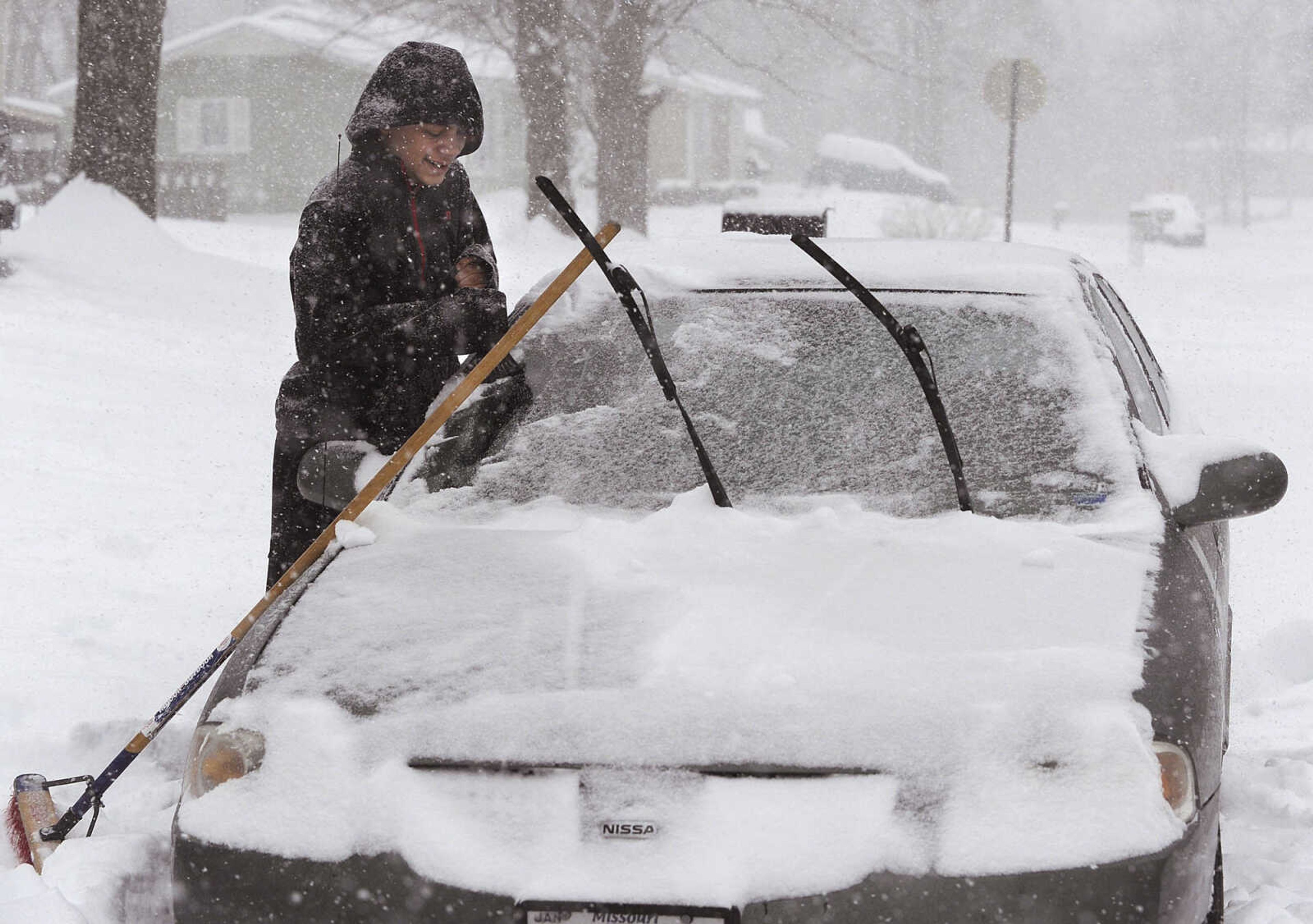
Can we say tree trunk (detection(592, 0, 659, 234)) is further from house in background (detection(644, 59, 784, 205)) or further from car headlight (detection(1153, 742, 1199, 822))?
car headlight (detection(1153, 742, 1199, 822))

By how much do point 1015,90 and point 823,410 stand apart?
1233 cm

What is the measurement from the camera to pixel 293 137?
1521 inches

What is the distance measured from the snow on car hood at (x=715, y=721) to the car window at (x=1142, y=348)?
1.28 metres

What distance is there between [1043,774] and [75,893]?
5.69 feet

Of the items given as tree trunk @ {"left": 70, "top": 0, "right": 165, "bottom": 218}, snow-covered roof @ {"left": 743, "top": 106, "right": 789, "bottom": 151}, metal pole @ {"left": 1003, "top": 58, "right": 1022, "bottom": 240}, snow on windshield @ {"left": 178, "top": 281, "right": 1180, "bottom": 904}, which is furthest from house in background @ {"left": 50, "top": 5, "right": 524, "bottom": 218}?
snow on windshield @ {"left": 178, "top": 281, "right": 1180, "bottom": 904}

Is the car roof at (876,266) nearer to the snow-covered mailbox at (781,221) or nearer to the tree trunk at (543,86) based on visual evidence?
the snow-covered mailbox at (781,221)

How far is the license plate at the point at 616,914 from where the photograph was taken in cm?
217

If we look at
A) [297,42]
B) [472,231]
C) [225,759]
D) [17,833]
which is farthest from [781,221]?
[297,42]

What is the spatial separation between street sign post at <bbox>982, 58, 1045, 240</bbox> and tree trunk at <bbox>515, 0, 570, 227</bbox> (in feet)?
25.8

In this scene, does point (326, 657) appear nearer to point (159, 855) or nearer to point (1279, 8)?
point (159, 855)

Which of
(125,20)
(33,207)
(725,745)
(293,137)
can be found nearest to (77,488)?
(725,745)

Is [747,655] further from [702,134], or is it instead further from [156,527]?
[702,134]

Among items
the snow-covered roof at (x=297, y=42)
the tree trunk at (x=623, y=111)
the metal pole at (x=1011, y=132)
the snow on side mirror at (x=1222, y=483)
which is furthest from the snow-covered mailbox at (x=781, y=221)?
the snow-covered roof at (x=297, y=42)

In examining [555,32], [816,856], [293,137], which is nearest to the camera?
[816,856]
